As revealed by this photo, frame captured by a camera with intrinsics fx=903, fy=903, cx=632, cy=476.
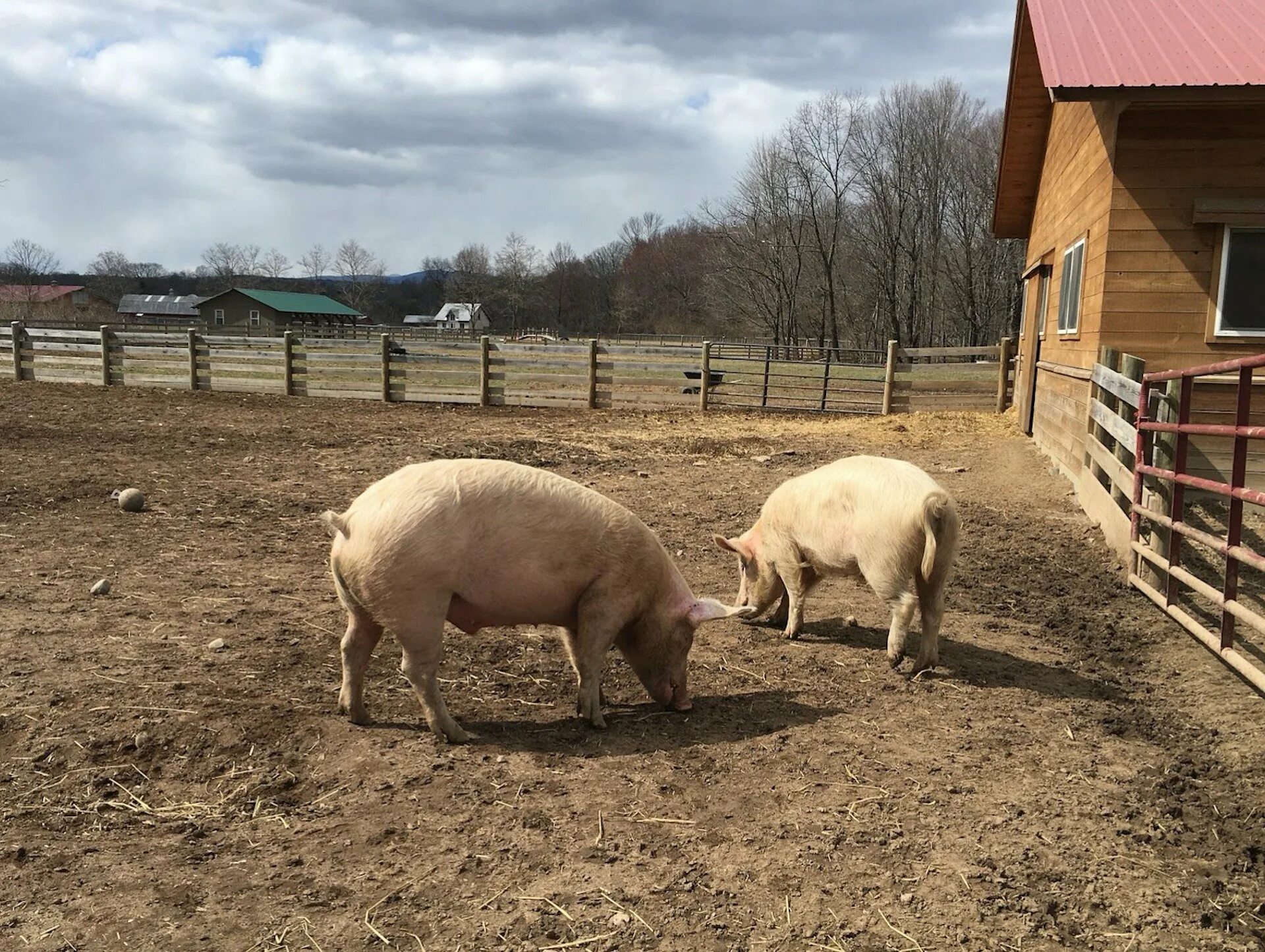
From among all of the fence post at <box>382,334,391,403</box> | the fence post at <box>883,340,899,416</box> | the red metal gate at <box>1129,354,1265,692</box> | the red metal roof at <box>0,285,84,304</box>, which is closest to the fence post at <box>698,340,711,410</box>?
the fence post at <box>883,340,899,416</box>

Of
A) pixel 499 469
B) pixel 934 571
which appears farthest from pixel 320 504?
pixel 934 571

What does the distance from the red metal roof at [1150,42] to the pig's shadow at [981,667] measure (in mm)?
5304

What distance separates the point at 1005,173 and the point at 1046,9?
6124 millimetres

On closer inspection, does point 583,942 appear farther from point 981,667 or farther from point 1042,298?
point 1042,298

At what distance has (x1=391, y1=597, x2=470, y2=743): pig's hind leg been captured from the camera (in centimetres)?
378

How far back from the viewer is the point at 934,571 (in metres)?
4.79

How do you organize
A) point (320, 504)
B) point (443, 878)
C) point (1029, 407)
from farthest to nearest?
point (1029, 407) < point (320, 504) < point (443, 878)

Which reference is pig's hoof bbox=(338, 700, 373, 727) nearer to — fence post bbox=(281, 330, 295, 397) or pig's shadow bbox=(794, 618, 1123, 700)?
pig's shadow bbox=(794, 618, 1123, 700)

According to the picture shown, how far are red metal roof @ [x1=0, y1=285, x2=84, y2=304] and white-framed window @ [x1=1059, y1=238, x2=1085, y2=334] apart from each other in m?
83.3

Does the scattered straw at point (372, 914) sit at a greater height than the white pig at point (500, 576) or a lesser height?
lesser

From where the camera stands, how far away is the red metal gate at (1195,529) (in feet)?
14.8

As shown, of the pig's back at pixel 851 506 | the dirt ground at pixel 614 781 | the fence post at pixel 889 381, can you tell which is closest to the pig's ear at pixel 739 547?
the pig's back at pixel 851 506

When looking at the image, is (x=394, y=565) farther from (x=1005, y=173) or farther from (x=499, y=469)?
(x=1005, y=173)

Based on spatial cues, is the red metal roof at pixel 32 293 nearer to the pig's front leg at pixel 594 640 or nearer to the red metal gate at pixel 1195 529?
the pig's front leg at pixel 594 640
